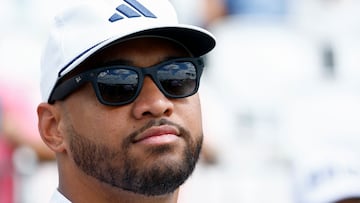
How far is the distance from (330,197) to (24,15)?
164 inches

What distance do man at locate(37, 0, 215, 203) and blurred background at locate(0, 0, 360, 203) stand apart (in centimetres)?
326

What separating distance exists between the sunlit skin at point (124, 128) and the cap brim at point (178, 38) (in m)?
0.02

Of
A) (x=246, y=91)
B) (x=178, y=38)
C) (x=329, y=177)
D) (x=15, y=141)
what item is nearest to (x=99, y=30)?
(x=178, y=38)

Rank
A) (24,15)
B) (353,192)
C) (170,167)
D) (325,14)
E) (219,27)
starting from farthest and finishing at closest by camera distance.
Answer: (325,14)
(219,27)
(24,15)
(353,192)
(170,167)

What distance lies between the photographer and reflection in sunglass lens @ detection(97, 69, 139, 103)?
2.37 meters

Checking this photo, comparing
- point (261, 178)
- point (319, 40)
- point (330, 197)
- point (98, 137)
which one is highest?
point (98, 137)

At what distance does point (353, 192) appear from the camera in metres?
3.40

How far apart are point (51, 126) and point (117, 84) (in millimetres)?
264

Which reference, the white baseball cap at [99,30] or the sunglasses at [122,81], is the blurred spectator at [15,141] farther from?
the sunglasses at [122,81]

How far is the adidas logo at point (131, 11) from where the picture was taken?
8.06ft

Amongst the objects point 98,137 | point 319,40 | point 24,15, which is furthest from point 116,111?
point 319,40

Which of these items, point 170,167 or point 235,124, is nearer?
point 170,167

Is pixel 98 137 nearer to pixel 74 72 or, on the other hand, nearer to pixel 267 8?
pixel 74 72

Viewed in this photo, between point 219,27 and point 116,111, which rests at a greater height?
point 116,111
